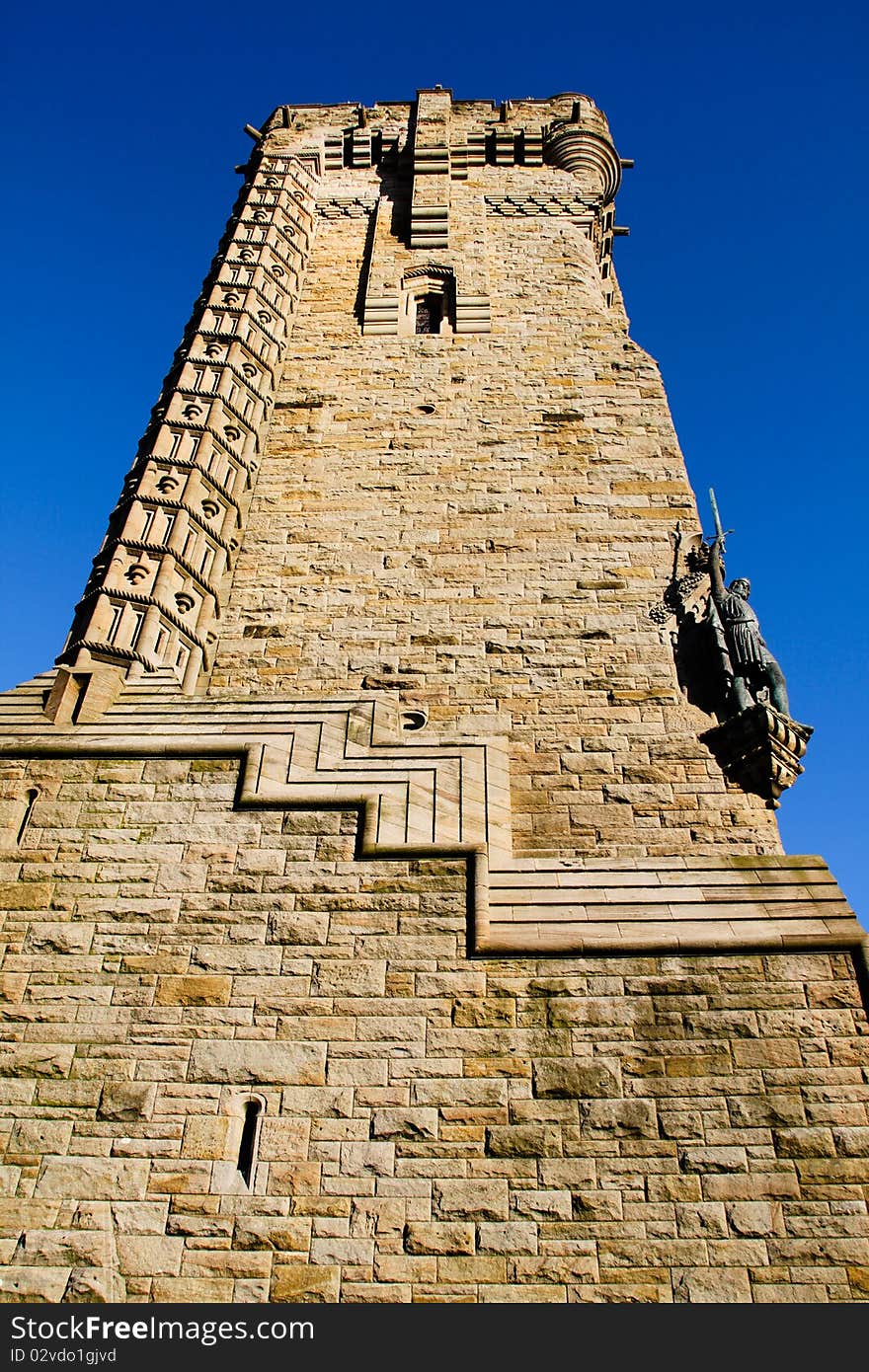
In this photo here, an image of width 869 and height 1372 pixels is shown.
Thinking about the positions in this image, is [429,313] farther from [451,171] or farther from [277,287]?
[451,171]

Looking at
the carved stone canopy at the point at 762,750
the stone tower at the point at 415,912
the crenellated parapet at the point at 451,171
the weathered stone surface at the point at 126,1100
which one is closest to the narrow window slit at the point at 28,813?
the stone tower at the point at 415,912

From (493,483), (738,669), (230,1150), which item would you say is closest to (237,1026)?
(230,1150)

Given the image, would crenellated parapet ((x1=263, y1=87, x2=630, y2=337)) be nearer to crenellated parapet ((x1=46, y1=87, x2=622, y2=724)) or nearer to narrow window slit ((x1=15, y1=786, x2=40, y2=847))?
crenellated parapet ((x1=46, y1=87, x2=622, y2=724))

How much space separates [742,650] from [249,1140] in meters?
5.67

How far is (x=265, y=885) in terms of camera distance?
23.3ft

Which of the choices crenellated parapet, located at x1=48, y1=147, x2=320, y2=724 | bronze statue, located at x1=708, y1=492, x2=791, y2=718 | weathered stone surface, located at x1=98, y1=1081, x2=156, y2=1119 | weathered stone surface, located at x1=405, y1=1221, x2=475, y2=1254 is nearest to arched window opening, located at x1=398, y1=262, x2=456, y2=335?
crenellated parapet, located at x1=48, y1=147, x2=320, y2=724

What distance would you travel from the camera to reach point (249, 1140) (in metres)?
6.07

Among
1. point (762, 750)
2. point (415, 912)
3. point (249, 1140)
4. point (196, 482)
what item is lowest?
point (249, 1140)

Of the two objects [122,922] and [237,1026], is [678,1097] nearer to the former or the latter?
[237,1026]

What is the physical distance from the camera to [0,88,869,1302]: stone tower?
18.9ft

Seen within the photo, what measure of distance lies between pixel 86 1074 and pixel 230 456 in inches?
277

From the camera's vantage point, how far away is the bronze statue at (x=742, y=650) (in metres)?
9.20

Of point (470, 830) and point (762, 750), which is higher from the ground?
point (762, 750)

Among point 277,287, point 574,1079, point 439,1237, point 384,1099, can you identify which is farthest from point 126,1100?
point 277,287
